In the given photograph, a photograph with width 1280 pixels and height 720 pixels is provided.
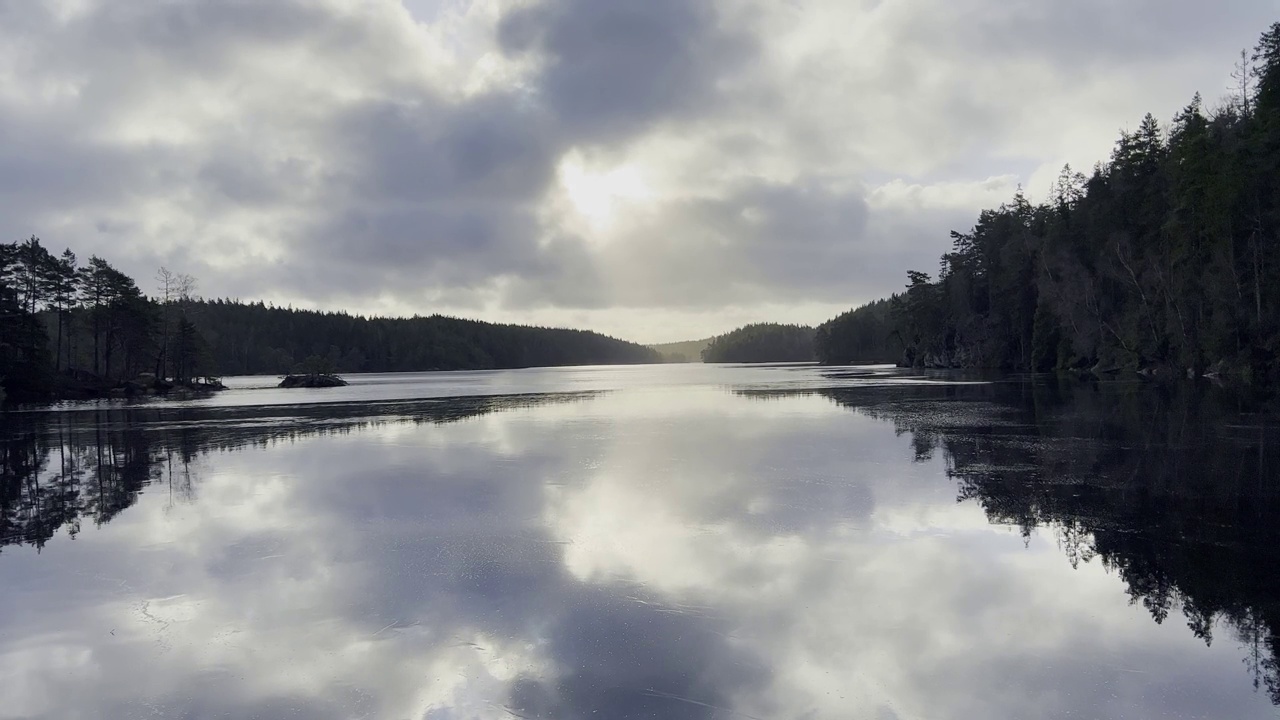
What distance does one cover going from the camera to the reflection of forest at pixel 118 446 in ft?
48.0

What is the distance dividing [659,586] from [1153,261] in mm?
61058

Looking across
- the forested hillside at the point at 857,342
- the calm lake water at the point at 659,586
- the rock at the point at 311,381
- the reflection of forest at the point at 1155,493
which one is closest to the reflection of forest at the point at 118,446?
the calm lake water at the point at 659,586

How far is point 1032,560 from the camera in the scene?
9.60m

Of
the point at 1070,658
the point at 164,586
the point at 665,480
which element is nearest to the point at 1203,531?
the point at 1070,658

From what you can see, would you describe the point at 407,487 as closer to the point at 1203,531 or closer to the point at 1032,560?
the point at 1032,560

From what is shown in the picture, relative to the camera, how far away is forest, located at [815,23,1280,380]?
142ft

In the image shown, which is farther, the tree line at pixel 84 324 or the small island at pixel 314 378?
the small island at pixel 314 378

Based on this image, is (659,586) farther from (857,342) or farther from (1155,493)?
(857,342)

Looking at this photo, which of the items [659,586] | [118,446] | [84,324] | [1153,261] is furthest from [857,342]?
[659,586]

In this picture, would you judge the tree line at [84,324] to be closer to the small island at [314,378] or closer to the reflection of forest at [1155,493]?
the small island at [314,378]

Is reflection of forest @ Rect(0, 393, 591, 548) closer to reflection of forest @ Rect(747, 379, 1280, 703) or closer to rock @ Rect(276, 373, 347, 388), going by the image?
reflection of forest @ Rect(747, 379, 1280, 703)

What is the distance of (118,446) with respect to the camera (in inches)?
987

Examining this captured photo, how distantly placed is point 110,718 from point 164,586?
3.97 meters

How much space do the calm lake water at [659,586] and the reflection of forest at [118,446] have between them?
20cm
